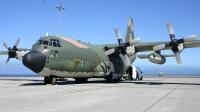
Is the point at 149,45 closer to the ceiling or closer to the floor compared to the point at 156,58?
closer to the ceiling

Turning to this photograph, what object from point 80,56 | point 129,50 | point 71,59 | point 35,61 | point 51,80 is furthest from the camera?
point 129,50

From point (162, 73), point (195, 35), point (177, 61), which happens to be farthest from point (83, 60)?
point (162, 73)

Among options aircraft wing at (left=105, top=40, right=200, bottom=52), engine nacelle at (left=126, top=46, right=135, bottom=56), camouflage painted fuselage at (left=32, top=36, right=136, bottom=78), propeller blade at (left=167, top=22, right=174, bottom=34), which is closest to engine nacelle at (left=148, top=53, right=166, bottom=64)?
aircraft wing at (left=105, top=40, right=200, bottom=52)

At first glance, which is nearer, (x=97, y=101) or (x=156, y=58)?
(x=97, y=101)

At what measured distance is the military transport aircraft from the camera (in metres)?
18.3

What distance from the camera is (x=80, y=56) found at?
71.4 ft

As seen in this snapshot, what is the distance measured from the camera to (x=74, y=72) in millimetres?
21234

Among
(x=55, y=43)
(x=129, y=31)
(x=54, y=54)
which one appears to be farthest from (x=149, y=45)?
(x=54, y=54)

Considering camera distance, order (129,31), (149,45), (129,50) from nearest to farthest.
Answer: (149,45) < (129,50) < (129,31)

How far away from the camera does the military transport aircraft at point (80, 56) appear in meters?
18.3

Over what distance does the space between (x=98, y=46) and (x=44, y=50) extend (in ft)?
33.4

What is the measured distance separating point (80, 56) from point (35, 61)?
17.7 feet

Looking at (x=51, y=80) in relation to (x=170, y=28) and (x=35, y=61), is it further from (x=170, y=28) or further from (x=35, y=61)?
(x=170, y=28)

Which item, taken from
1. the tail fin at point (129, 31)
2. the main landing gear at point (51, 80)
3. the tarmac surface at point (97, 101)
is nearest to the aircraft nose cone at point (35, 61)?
the main landing gear at point (51, 80)
